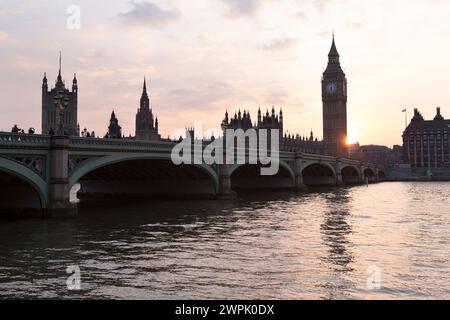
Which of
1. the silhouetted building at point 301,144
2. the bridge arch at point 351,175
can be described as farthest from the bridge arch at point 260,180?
the silhouetted building at point 301,144

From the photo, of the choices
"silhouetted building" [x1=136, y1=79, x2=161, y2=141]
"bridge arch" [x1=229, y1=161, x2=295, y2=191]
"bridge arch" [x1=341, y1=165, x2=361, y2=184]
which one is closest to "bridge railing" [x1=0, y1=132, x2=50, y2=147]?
"bridge arch" [x1=229, y1=161, x2=295, y2=191]

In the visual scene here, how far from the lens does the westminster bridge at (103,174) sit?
30578 mm

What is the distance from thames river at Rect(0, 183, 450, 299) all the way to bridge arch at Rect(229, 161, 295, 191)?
4362cm

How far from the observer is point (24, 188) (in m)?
34.3

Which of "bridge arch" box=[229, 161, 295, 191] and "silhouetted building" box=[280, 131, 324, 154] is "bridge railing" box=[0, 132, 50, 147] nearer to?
"bridge arch" box=[229, 161, 295, 191]

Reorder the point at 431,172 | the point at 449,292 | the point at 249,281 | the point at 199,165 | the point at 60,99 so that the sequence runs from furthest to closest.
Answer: the point at 431,172
the point at 199,165
the point at 60,99
the point at 249,281
the point at 449,292

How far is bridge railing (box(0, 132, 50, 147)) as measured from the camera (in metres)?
28.7

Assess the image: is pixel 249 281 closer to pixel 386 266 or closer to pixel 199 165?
pixel 386 266

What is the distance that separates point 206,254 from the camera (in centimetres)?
1970

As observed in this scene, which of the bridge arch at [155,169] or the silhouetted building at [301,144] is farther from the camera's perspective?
the silhouetted building at [301,144]

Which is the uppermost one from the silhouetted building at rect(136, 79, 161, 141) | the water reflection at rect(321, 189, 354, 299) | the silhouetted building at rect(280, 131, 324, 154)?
the silhouetted building at rect(136, 79, 161, 141)

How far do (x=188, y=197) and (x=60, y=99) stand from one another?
25633mm

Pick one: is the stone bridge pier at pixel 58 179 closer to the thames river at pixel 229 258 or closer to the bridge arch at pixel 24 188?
the bridge arch at pixel 24 188

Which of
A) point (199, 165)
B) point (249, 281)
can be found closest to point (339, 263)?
point (249, 281)
